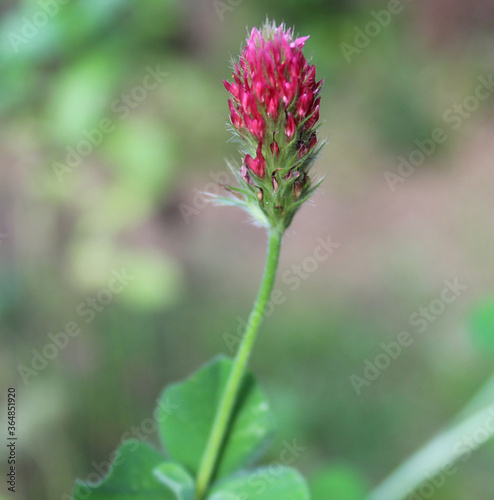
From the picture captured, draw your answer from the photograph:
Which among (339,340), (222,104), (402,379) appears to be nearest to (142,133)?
(222,104)

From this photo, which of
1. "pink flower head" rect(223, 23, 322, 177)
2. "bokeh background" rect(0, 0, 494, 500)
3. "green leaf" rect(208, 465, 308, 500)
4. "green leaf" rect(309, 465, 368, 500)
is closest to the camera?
"pink flower head" rect(223, 23, 322, 177)

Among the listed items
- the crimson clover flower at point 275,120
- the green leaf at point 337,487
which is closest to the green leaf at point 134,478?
the crimson clover flower at point 275,120

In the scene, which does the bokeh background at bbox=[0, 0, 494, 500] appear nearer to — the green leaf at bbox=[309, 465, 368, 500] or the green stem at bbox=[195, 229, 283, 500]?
the green leaf at bbox=[309, 465, 368, 500]


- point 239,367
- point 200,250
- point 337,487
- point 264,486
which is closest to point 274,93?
point 239,367

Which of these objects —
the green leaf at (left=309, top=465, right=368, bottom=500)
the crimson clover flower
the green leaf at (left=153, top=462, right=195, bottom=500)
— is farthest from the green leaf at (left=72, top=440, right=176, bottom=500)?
the green leaf at (left=309, top=465, right=368, bottom=500)

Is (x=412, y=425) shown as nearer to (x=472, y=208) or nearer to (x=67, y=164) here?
(x=472, y=208)

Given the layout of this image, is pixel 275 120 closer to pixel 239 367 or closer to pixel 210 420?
pixel 239 367
